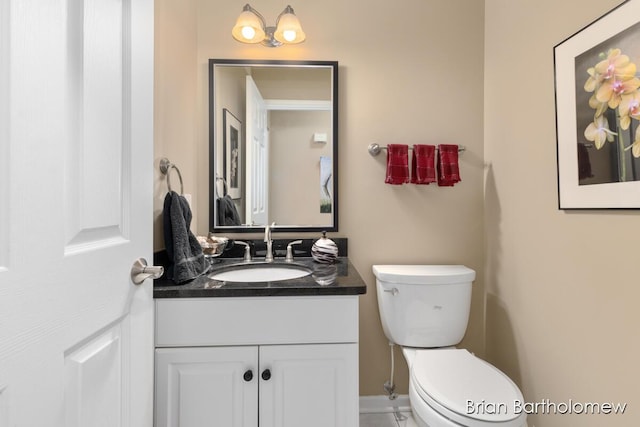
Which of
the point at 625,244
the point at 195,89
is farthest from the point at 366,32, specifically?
the point at 625,244

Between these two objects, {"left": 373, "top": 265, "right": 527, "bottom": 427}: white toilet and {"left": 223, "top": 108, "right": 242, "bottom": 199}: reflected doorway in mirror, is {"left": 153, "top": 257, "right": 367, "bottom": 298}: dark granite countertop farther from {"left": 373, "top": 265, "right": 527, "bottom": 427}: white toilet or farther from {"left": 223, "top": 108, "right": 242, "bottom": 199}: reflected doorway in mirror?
{"left": 223, "top": 108, "right": 242, "bottom": 199}: reflected doorway in mirror

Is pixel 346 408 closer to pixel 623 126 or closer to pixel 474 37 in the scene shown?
pixel 623 126

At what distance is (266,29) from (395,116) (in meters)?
0.78

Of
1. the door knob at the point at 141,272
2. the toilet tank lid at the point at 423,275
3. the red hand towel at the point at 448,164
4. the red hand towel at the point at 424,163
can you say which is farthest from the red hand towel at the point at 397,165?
the door knob at the point at 141,272

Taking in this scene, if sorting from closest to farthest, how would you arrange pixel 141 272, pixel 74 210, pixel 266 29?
pixel 74 210 < pixel 141 272 < pixel 266 29

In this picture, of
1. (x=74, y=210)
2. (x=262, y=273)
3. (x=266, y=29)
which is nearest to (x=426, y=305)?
(x=262, y=273)

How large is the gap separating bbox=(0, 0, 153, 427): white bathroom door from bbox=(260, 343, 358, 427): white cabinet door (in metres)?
0.38

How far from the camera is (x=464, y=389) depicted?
120cm

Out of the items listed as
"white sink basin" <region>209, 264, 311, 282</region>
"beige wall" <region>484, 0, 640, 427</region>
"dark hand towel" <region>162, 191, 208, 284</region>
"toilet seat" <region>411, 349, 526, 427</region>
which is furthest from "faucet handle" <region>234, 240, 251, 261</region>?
"beige wall" <region>484, 0, 640, 427</region>

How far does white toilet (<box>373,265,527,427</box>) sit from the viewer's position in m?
1.18

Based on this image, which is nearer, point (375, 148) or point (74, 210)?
point (74, 210)

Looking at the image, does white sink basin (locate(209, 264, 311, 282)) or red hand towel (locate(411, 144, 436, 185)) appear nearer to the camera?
white sink basin (locate(209, 264, 311, 282))

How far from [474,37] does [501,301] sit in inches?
54.7

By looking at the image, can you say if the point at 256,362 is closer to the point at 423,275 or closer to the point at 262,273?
the point at 262,273
